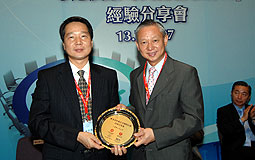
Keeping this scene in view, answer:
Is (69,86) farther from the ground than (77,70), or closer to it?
closer to it

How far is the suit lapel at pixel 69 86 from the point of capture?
207cm

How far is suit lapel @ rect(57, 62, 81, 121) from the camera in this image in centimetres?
207

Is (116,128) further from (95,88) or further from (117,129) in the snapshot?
(95,88)

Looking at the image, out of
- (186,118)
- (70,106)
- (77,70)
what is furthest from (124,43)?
(186,118)

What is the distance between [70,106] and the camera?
207cm

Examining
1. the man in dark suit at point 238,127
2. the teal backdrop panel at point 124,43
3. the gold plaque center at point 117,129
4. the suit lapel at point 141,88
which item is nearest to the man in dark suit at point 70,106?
the gold plaque center at point 117,129

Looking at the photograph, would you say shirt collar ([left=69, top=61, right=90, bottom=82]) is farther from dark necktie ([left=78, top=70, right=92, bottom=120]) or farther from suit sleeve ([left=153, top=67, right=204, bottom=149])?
suit sleeve ([left=153, top=67, right=204, bottom=149])

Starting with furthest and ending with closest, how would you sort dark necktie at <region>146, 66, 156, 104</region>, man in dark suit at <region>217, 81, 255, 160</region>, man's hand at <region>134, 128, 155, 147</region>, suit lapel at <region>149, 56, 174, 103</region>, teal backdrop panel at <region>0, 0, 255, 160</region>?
teal backdrop panel at <region>0, 0, 255, 160</region> → man in dark suit at <region>217, 81, 255, 160</region> → dark necktie at <region>146, 66, 156, 104</region> → suit lapel at <region>149, 56, 174, 103</region> → man's hand at <region>134, 128, 155, 147</region>

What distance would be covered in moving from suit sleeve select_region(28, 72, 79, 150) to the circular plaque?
0.21 metres

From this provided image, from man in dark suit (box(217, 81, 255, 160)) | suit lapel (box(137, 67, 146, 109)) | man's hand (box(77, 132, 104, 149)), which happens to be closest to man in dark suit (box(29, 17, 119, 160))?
man's hand (box(77, 132, 104, 149))

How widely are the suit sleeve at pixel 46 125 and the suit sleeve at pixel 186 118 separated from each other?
2.30 feet

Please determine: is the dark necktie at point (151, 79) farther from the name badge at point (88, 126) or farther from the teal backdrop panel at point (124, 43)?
the teal backdrop panel at point (124, 43)

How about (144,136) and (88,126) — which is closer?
(144,136)

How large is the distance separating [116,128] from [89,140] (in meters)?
0.24
